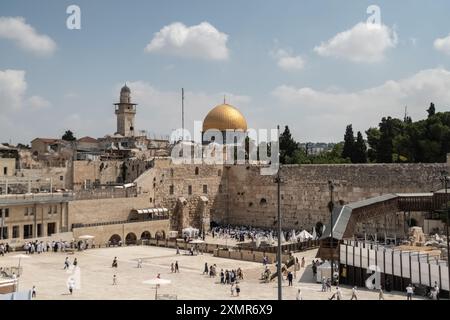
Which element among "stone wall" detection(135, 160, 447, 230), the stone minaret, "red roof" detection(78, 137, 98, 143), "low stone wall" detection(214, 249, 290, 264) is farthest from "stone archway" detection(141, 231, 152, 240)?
"red roof" detection(78, 137, 98, 143)

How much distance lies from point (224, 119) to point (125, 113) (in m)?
16.8

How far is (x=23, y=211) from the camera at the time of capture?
3266 cm

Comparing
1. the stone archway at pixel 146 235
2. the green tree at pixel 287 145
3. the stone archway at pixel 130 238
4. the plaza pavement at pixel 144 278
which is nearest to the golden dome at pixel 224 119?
the green tree at pixel 287 145

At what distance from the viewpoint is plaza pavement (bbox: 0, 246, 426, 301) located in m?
19.9

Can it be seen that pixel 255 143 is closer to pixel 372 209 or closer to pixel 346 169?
pixel 346 169

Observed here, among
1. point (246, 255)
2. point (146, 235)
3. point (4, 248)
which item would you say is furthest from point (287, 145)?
point (4, 248)

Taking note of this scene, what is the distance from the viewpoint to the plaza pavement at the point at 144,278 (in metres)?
19.9

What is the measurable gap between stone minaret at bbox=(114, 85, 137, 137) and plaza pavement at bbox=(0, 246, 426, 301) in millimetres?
36409

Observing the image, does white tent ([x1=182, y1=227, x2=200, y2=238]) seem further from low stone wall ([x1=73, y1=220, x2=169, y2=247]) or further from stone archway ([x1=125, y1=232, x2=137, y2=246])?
stone archway ([x1=125, y1=232, x2=137, y2=246])

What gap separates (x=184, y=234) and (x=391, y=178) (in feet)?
50.0

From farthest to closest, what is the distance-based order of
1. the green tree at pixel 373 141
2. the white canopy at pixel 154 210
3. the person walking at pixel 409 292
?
the green tree at pixel 373 141 < the white canopy at pixel 154 210 < the person walking at pixel 409 292

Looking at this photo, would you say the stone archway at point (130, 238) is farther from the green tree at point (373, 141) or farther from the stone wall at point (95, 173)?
the green tree at point (373, 141)

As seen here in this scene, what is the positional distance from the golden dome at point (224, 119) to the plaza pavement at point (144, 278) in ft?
81.7
